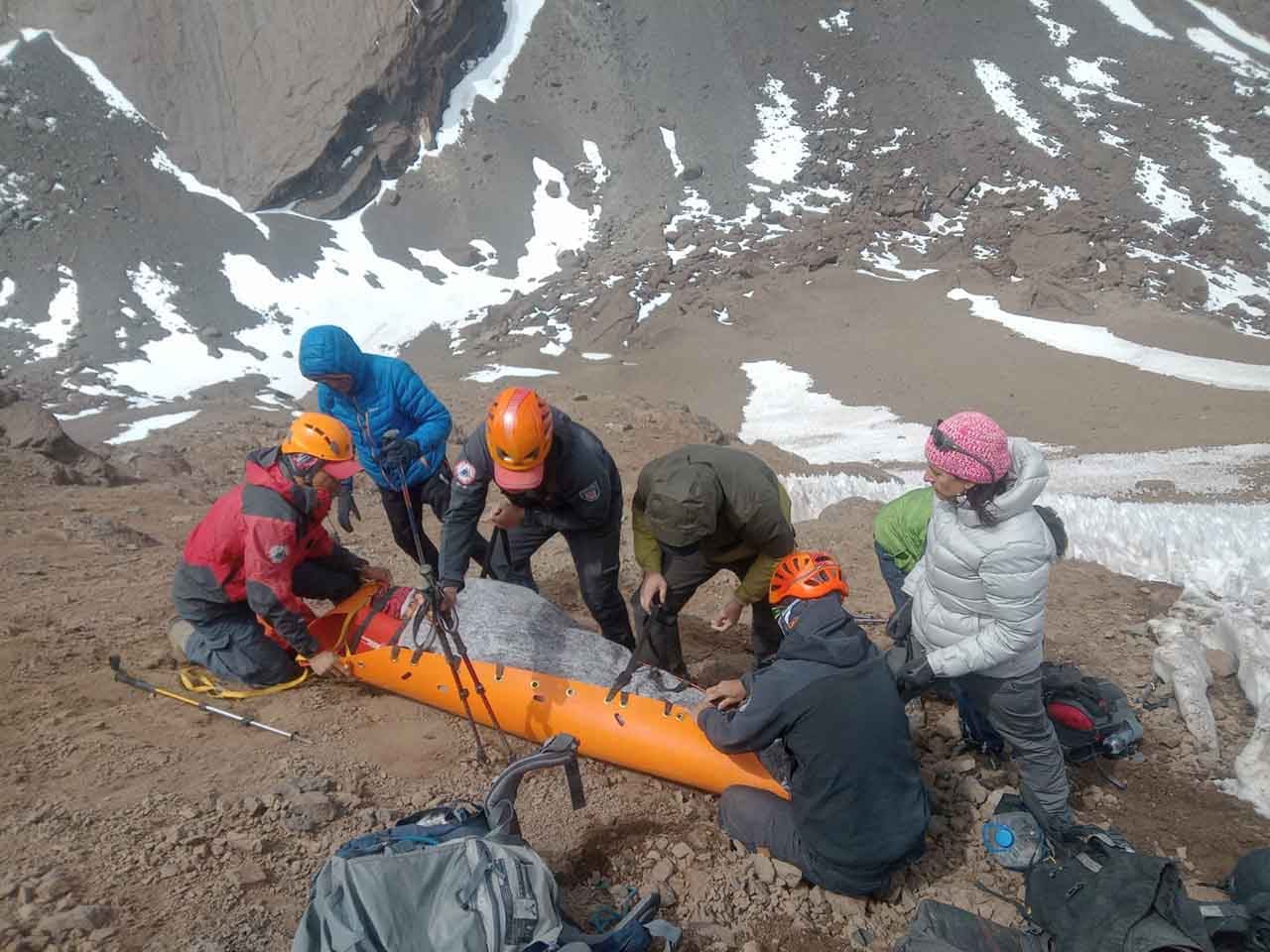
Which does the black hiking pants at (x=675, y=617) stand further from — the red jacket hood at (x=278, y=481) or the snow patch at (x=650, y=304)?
the snow patch at (x=650, y=304)

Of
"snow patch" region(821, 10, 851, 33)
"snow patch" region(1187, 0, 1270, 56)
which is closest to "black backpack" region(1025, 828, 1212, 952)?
"snow patch" region(821, 10, 851, 33)

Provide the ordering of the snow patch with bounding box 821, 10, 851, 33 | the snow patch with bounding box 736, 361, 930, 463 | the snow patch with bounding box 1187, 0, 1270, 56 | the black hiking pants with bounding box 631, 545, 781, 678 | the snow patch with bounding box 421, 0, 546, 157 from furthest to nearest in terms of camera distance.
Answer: the snow patch with bounding box 821, 10, 851, 33 → the snow patch with bounding box 1187, 0, 1270, 56 → the snow patch with bounding box 421, 0, 546, 157 → the snow patch with bounding box 736, 361, 930, 463 → the black hiking pants with bounding box 631, 545, 781, 678

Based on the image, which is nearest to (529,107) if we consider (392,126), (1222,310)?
(392,126)

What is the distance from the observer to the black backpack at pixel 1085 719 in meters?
4.08

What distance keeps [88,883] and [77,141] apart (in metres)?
42.8

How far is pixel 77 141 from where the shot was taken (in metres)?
35.0

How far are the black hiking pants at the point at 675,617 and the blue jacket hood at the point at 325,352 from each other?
7.60 feet

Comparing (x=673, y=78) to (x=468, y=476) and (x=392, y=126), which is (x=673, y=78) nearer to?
(x=392, y=126)

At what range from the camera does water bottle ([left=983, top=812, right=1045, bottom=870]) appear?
11.1 feet

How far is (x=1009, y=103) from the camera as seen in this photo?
132 ft

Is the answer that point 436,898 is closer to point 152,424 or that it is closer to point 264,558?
point 264,558

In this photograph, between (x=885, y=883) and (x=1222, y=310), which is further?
(x=1222, y=310)

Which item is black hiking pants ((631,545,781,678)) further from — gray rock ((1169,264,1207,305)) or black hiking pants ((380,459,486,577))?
gray rock ((1169,264,1207,305))

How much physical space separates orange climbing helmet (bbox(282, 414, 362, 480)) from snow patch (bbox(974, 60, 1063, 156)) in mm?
41898
